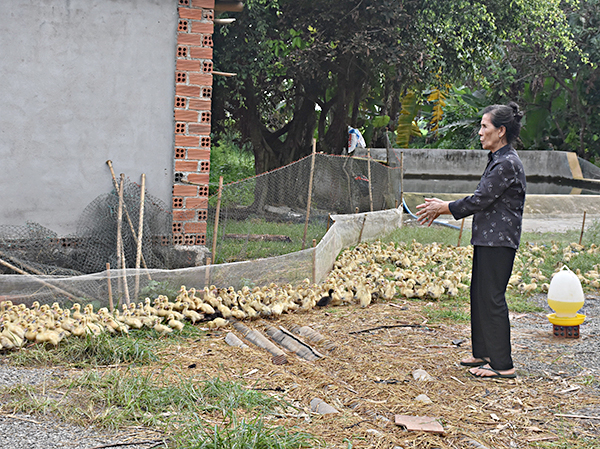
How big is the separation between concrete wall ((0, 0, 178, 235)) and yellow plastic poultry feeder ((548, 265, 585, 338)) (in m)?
4.74

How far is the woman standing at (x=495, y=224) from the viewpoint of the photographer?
4.92 metres

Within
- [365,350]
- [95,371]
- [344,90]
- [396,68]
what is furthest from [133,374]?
[344,90]

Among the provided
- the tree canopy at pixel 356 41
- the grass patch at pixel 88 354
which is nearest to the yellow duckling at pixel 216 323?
the grass patch at pixel 88 354

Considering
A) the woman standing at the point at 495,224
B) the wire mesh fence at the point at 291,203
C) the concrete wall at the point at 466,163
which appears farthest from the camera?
the concrete wall at the point at 466,163

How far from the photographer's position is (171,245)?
8031 mm

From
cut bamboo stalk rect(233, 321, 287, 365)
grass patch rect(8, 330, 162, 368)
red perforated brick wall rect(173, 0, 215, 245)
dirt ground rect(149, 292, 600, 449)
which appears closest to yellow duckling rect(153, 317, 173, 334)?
dirt ground rect(149, 292, 600, 449)

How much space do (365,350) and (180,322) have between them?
1.84 meters

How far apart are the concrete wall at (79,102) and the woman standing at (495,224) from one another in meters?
4.29

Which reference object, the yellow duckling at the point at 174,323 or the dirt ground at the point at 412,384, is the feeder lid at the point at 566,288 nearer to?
the dirt ground at the point at 412,384

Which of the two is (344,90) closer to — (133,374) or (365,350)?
(365,350)

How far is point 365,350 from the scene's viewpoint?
5770mm

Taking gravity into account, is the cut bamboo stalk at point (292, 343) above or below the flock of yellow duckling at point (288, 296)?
below

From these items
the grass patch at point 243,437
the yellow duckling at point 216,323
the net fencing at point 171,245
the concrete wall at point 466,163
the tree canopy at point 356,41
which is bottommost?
the yellow duckling at point 216,323

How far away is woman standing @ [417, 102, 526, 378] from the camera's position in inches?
194
